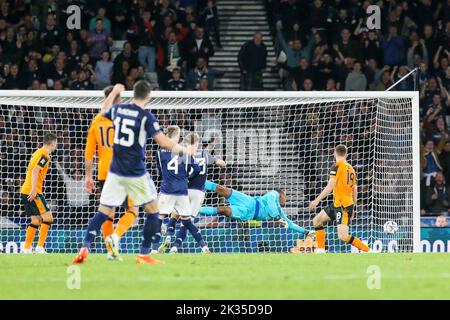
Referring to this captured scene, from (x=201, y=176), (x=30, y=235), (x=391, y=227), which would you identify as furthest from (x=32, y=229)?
(x=391, y=227)

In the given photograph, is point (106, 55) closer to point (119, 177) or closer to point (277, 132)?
point (277, 132)

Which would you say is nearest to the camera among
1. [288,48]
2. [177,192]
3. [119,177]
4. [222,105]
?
[119,177]

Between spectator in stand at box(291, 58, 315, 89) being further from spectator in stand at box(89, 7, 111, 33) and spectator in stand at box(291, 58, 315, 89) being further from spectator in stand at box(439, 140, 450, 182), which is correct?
spectator in stand at box(89, 7, 111, 33)

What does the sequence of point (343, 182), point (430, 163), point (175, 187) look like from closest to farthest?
point (175, 187) < point (343, 182) < point (430, 163)

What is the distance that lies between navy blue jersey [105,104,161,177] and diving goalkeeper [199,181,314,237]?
7.04 meters

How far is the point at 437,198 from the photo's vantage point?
23.1m

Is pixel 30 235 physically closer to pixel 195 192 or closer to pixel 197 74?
pixel 195 192

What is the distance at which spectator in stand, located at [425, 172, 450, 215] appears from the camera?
2309 cm

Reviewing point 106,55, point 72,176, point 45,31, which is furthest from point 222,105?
point 45,31

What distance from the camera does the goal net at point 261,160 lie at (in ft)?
66.0

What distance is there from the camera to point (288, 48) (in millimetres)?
26266

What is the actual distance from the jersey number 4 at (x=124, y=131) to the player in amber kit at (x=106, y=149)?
0.84 metres

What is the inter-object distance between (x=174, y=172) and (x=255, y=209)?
10.6ft

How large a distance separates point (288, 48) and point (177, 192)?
9.07 meters
